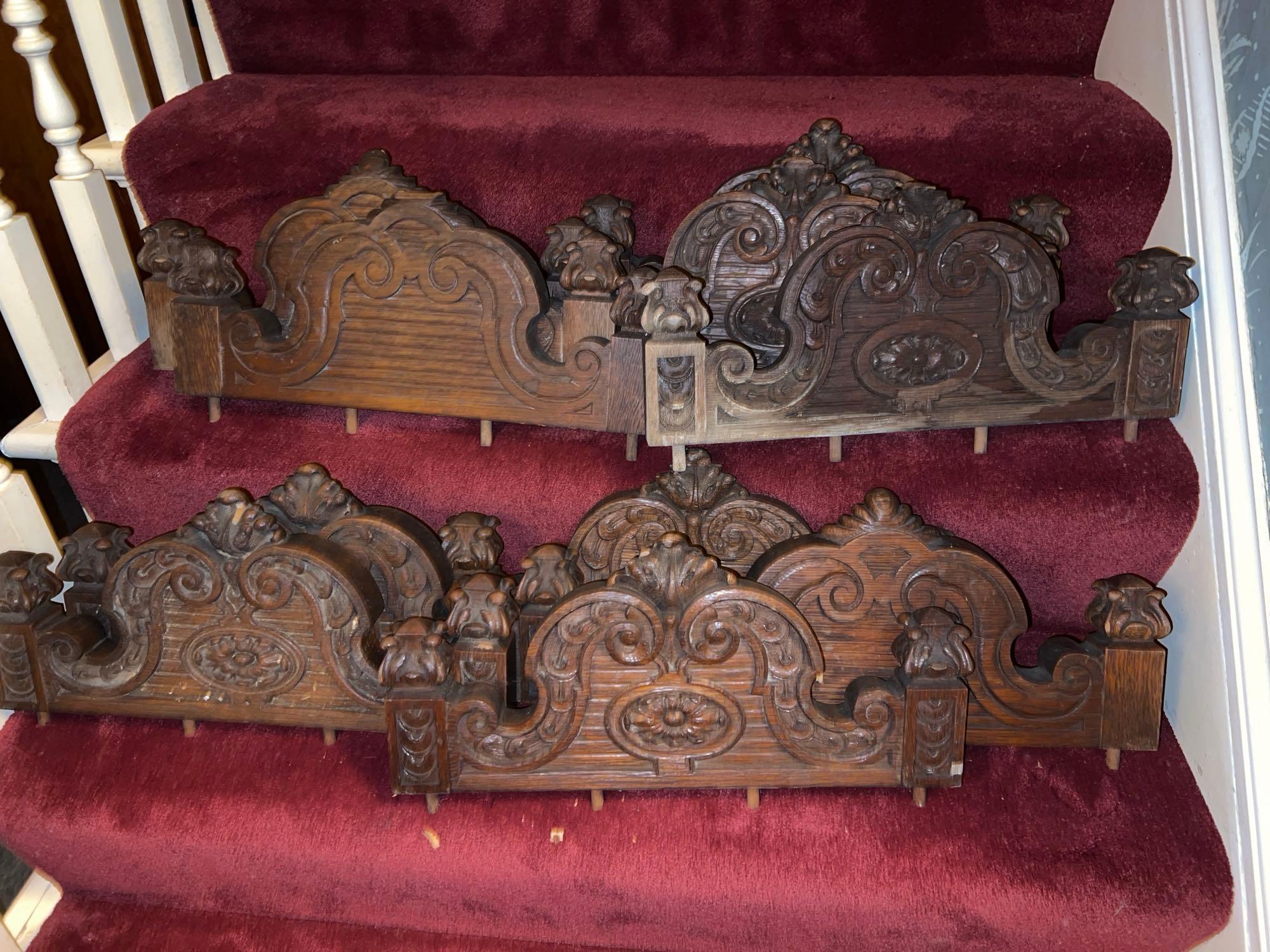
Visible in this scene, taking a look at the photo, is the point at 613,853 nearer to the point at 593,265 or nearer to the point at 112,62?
the point at 593,265

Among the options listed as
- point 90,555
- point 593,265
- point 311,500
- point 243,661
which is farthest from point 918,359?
point 90,555

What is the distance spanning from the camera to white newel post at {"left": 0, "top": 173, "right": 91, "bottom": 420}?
1.19m

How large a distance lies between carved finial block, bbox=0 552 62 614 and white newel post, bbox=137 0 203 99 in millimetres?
658

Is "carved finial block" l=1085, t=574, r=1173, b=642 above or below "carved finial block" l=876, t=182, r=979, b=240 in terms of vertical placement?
below

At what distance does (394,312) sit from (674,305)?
0.27 m

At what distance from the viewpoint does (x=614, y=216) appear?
3.60ft

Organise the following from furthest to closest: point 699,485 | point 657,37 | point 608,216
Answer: point 657,37 < point 608,216 < point 699,485

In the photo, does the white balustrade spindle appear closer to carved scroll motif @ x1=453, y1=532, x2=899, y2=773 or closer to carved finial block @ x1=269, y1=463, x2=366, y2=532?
carved finial block @ x1=269, y1=463, x2=366, y2=532

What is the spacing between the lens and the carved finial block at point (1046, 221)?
1066 millimetres

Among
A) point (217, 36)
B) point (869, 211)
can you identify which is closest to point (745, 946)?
point (869, 211)

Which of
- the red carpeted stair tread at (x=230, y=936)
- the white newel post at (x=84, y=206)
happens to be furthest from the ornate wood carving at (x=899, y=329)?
the white newel post at (x=84, y=206)

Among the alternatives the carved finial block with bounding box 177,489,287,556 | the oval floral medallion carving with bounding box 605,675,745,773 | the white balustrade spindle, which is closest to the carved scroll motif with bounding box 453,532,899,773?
the oval floral medallion carving with bounding box 605,675,745,773

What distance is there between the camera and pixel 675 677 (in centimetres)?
91

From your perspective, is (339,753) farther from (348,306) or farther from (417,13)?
(417,13)
